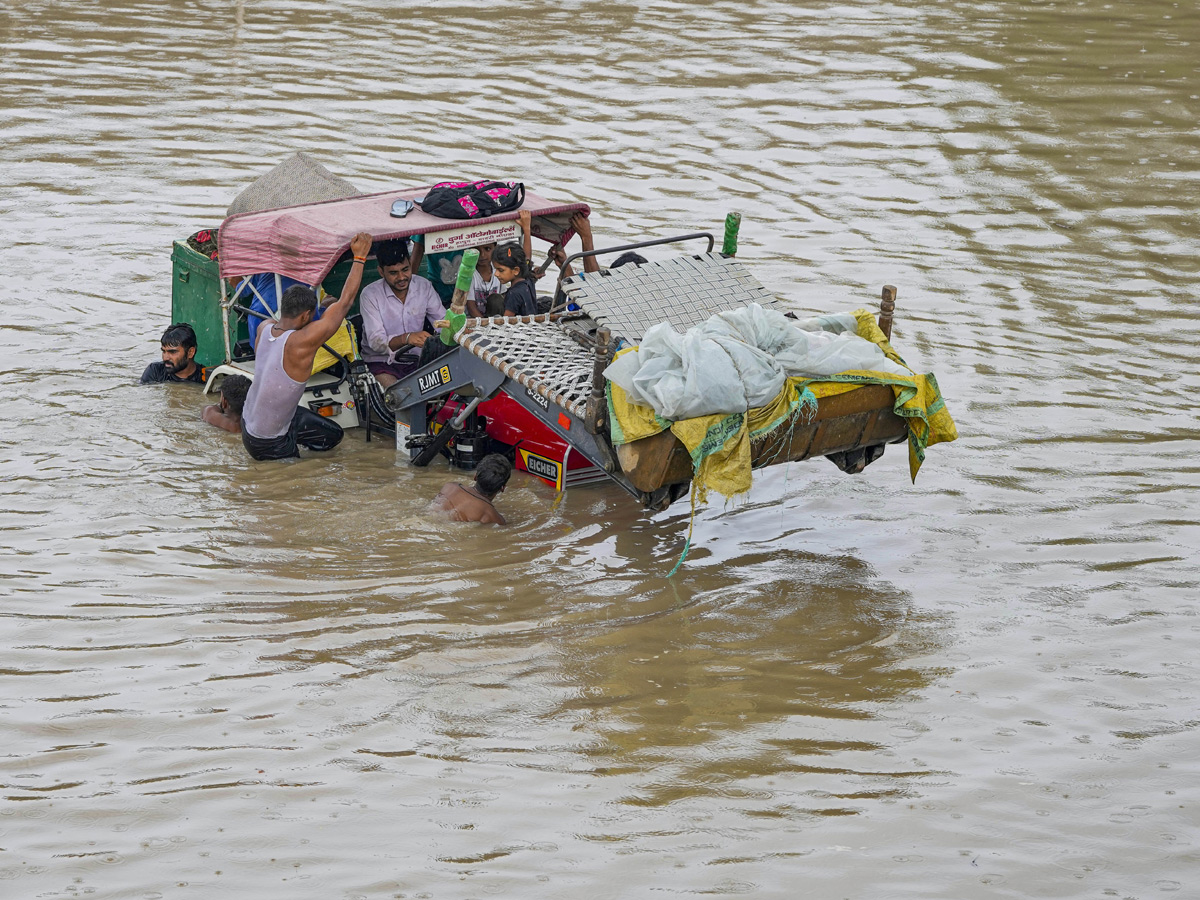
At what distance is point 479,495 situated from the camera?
27.3 ft

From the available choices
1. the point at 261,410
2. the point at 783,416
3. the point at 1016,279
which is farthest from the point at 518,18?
the point at 783,416

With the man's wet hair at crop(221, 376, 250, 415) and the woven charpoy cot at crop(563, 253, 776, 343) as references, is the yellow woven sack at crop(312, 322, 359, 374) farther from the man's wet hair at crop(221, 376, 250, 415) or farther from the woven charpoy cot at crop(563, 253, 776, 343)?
the woven charpoy cot at crop(563, 253, 776, 343)

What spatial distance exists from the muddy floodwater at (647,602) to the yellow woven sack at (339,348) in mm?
590

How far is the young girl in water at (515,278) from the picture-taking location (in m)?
9.24

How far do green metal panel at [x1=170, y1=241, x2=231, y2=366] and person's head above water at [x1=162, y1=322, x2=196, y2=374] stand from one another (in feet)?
0.31

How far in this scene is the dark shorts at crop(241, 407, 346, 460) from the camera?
9.19m

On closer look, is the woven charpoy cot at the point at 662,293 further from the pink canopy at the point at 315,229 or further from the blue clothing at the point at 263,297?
the blue clothing at the point at 263,297

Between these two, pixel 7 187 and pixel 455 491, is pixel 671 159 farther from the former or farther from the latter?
pixel 455 491

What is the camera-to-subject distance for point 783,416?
725cm

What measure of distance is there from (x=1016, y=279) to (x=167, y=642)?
862 cm

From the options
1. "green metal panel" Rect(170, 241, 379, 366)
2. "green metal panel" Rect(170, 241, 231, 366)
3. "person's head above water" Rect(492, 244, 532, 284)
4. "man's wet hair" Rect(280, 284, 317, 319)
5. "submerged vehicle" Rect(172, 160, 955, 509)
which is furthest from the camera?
"green metal panel" Rect(170, 241, 231, 366)

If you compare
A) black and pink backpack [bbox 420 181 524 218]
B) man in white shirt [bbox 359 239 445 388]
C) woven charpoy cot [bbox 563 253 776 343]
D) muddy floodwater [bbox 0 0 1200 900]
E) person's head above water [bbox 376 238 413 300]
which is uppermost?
black and pink backpack [bbox 420 181 524 218]

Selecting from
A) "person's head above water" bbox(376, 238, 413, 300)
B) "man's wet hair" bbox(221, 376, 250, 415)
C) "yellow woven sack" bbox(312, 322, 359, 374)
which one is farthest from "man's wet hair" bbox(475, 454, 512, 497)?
"man's wet hair" bbox(221, 376, 250, 415)

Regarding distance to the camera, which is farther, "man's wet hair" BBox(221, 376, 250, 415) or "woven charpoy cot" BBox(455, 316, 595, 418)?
"man's wet hair" BBox(221, 376, 250, 415)
